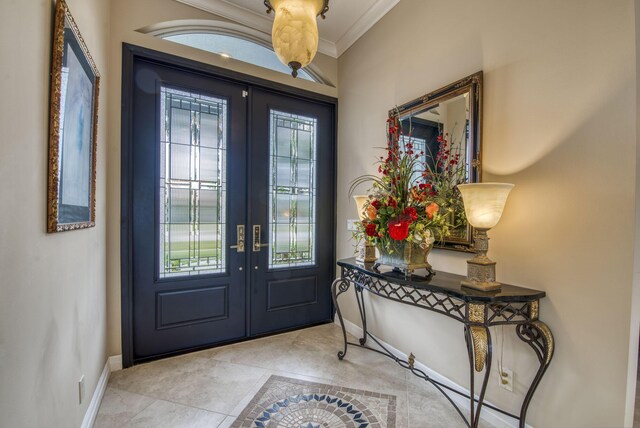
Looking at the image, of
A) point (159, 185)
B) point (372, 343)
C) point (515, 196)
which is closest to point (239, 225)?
point (159, 185)

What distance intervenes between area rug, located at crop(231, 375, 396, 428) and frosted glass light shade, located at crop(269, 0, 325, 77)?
215 centimetres

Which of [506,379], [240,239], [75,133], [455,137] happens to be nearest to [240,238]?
[240,239]

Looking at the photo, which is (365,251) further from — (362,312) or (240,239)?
(240,239)

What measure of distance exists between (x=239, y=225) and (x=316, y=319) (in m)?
1.39

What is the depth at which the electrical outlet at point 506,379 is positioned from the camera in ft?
5.64

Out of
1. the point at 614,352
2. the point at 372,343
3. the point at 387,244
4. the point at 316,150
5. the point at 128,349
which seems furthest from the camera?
the point at 316,150

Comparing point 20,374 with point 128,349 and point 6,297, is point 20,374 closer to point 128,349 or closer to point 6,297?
point 6,297

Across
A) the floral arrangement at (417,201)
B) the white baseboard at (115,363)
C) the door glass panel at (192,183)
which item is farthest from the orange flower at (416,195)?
the white baseboard at (115,363)

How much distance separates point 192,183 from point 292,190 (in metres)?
0.99

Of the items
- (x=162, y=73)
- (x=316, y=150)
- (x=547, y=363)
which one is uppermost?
(x=162, y=73)

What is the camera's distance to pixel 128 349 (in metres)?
2.40

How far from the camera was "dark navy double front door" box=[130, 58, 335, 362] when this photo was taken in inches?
98.5

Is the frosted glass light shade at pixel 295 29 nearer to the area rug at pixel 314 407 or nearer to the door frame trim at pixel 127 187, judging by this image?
the door frame trim at pixel 127 187

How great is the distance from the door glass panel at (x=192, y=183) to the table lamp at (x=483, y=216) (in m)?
2.10
